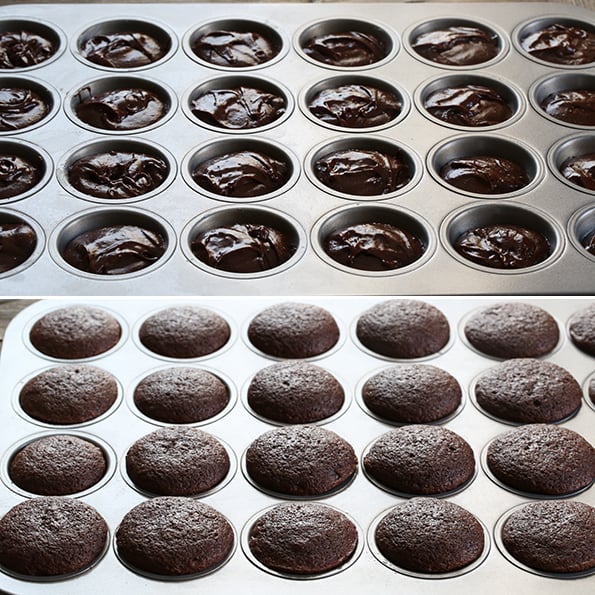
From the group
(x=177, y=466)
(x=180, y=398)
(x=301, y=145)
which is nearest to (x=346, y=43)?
(x=301, y=145)

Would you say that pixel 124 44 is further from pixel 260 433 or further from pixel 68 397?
pixel 260 433

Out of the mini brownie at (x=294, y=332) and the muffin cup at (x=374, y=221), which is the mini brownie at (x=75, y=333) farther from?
the muffin cup at (x=374, y=221)

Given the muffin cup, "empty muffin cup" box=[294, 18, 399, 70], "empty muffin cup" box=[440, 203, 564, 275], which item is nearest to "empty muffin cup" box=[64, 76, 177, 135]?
"empty muffin cup" box=[294, 18, 399, 70]

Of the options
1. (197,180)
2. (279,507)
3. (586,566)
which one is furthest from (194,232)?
(586,566)

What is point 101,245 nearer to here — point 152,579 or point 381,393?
point 152,579

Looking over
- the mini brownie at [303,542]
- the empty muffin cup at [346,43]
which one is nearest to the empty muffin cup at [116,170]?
the empty muffin cup at [346,43]

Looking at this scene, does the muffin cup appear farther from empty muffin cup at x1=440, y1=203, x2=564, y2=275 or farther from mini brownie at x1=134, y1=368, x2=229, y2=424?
mini brownie at x1=134, y1=368, x2=229, y2=424
